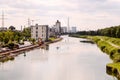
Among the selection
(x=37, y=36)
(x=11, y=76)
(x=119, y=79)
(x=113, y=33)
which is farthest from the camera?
(x=37, y=36)

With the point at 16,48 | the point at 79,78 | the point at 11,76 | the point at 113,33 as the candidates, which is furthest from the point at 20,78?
the point at 113,33

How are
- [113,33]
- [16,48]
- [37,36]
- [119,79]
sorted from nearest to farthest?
[119,79], [16,48], [113,33], [37,36]

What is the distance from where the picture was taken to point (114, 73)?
99.5 ft

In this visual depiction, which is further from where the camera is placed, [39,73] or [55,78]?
[39,73]

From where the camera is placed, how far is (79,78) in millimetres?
29031

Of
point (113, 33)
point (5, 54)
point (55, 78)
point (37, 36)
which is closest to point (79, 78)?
point (55, 78)

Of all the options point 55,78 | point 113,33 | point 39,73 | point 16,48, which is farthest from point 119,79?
point 113,33

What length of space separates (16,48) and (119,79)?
3441 centimetres

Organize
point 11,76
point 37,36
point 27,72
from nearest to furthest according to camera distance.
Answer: point 11,76
point 27,72
point 37,36

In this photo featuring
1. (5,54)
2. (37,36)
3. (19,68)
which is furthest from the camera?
(37,36)

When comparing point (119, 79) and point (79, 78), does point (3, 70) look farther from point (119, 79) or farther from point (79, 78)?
point (119, 79)

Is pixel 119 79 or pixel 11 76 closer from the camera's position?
pixel 119 79

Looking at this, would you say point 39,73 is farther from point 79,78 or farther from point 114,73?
point 114,73

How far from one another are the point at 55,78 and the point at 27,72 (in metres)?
5.07
